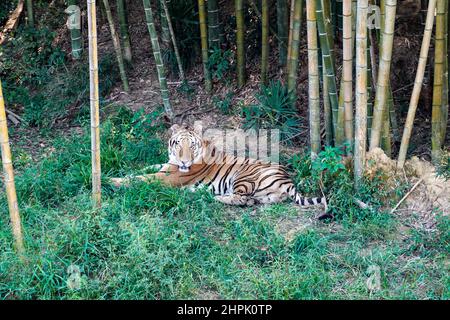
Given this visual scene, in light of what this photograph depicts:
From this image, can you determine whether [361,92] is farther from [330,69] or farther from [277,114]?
[277,114]

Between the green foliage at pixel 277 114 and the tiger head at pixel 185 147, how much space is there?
0.66m

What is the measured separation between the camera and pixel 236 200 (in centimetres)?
650

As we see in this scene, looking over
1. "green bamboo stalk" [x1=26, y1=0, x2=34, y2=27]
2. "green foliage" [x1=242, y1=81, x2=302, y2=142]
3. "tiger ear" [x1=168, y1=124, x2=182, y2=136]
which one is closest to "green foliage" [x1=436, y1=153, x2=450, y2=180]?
"green foliage" [x1=242, y1=81, x2=302, y2=142]

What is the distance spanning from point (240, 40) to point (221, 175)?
1.69 metres

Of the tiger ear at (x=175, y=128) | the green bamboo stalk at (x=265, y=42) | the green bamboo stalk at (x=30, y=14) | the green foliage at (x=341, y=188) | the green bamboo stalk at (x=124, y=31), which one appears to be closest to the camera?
the green foliage at (x=341, y=188)

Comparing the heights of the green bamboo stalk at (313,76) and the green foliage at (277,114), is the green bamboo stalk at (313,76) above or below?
above

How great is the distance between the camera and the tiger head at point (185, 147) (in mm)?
6953

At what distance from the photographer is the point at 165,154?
7.31 meters

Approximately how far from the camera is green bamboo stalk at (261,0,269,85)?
25.3 ft

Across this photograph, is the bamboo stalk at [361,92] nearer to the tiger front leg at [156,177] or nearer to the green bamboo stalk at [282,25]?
the tiger front leg at [156,177]

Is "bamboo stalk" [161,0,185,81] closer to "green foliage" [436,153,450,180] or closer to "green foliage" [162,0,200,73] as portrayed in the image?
"green foliage" [162,0,200,73]

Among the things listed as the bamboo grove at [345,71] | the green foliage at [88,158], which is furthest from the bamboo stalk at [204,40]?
the green foliage at [88,158]

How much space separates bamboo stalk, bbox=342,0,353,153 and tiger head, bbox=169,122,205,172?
1.44 meters
